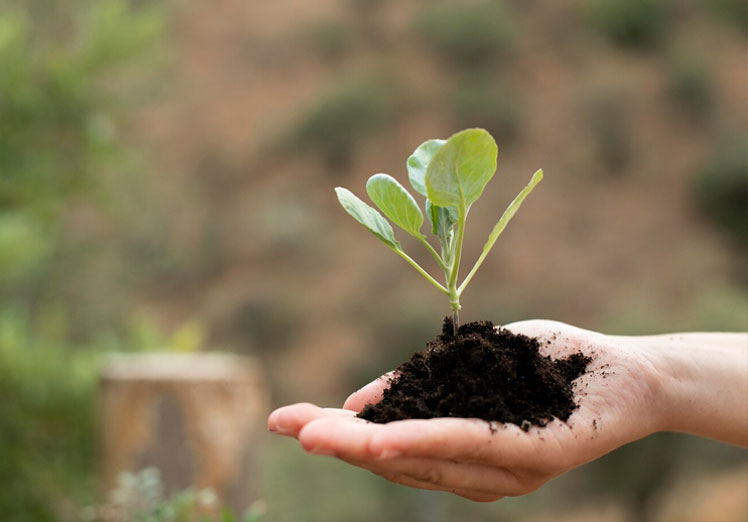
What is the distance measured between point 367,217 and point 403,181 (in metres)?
9.70

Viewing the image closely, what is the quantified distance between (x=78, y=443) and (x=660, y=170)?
1010cm

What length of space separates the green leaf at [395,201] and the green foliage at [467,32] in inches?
505

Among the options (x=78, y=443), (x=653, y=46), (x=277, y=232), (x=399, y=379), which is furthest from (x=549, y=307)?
(x=399, y=379)

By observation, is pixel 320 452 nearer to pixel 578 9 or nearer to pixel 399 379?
pixel 399 379

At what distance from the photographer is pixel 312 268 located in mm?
12422

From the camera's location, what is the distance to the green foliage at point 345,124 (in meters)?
13.2

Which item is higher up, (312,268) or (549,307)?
(312,268)

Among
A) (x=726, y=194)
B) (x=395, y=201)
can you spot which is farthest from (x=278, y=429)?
(x=726, y=194)

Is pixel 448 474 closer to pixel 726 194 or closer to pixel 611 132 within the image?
pixel 726 194

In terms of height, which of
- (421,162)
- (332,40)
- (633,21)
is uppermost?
(332,40)

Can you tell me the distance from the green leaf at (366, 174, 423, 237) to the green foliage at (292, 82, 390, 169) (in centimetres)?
1208

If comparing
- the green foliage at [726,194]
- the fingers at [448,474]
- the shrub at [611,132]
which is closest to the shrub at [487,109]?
the shrub at [611,132]

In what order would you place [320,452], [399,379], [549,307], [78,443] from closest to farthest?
[320,452] < [399,379] < [78,443] < [549,307]

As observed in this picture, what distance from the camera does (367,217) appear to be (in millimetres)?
1222
